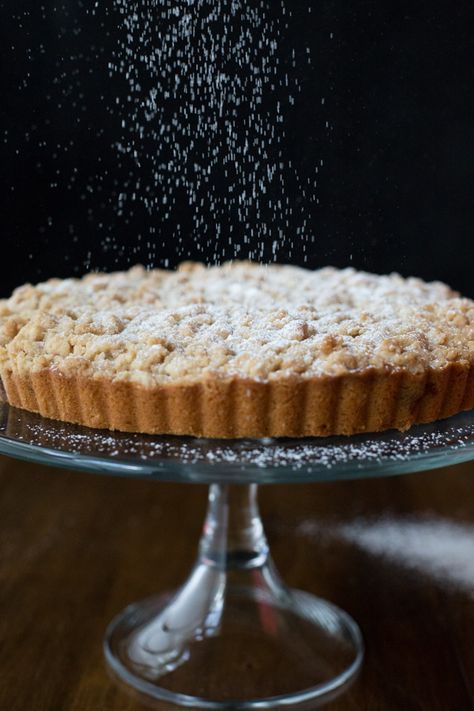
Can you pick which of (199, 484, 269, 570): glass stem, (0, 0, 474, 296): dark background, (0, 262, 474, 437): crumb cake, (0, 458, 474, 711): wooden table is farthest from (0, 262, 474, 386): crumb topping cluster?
(0, 0, 474, 296): dark background

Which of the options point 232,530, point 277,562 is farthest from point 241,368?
point 277,562

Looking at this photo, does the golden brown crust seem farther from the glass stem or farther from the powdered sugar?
the glass stem

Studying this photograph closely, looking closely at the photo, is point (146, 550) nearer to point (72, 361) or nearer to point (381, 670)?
point (381, 670)

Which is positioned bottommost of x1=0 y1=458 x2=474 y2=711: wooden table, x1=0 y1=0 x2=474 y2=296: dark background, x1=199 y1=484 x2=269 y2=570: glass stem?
x1=0 y1=458 x2=474 y2=711: wooden table

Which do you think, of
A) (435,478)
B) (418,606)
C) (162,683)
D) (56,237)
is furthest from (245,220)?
(162,683)

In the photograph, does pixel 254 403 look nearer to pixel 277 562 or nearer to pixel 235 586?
pixel 235 586

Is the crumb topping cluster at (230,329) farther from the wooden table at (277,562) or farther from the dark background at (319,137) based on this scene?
the dark background at (319,137)
